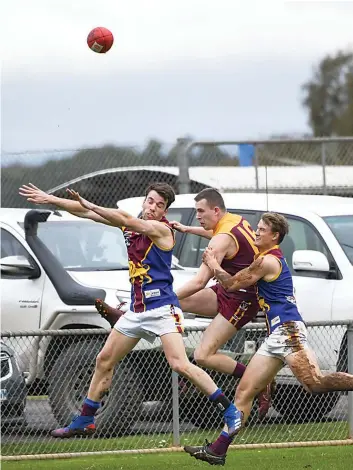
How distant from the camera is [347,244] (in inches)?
551

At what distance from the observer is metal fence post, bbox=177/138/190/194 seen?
17828 millimetres

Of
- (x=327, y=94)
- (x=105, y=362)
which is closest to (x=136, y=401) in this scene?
(x=105, y=362)

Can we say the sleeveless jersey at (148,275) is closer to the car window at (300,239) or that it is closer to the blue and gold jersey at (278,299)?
the blue and gold jersey at (278,299)

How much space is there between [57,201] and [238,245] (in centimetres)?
183

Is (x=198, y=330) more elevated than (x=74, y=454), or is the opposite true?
(x=198, y=330)

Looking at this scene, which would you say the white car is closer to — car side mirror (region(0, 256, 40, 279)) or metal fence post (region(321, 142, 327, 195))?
car side mirror (region(0, 256, 40, 279))

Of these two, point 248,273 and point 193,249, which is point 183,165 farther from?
point 248,273

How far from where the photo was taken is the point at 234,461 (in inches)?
455

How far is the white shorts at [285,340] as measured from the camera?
1096 centimetres

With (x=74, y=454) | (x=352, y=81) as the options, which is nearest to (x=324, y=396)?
(x=74, y=454)

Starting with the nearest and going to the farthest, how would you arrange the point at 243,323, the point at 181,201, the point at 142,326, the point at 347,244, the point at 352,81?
the point at 142,326, the point at 243,323, the point at 347,244, the point at 181,201, the point at 352,81

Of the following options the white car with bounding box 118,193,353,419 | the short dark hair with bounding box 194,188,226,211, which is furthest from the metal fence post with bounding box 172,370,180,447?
the short dark hair with bounding box 194,188,226,211

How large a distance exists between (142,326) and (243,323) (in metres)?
1.18

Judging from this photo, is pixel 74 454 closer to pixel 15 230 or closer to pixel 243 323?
pixel 243 323
